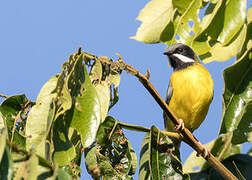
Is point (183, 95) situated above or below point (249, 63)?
above

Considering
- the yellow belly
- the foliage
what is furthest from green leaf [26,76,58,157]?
the yellow belly

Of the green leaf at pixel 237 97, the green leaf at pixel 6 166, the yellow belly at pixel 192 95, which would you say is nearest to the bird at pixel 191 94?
the yellow belly at pixel 192 95

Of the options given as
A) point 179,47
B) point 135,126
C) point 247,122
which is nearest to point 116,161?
point 135,126

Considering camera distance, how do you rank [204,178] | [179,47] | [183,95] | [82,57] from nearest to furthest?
[82,57]
[204,178]
[183,95]
[179,47]

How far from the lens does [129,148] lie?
3.21 m

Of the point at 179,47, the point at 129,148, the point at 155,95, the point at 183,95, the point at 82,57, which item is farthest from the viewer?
the point at 179,47

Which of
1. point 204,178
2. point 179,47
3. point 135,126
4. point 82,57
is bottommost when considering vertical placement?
point 204,178

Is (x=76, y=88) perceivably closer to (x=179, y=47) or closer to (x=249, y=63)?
(x=249, y=63)

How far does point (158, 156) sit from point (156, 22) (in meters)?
1.50

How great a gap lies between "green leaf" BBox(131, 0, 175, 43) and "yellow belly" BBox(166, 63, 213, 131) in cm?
169

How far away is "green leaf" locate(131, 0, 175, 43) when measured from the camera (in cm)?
392

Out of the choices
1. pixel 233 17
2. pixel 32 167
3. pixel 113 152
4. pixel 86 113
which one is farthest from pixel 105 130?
pixel 32 167

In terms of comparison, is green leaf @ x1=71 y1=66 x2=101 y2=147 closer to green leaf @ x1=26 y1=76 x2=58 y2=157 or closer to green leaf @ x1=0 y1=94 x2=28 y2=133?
green leaf @ x1=26 y1=76 x2=58 y2=157

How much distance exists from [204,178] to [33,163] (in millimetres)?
2777
